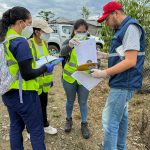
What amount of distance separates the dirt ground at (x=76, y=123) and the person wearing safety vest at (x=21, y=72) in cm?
95

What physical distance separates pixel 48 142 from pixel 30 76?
1523 millimetres

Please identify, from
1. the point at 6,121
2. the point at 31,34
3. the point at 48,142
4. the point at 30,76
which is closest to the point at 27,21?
the point at 30,76

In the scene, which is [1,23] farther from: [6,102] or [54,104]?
[54,104]

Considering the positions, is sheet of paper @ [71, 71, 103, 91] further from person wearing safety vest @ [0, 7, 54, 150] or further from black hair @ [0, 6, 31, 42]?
black hair @ [0, 6, 31, 42]

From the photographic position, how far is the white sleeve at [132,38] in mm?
2746

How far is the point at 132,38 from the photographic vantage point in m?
2.75

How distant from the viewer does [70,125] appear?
14.4 feet

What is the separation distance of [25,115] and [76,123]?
5.72 ft

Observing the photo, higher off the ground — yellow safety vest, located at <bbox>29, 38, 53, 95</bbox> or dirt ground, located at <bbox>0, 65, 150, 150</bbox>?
yellow safety vest, located at <bbox>29, 38, 53, 95</bbox>

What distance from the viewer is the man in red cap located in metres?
2.78

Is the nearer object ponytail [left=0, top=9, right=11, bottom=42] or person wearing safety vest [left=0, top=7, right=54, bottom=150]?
person wearing safety vest [left=0, top=7, right=54, bottom=150]

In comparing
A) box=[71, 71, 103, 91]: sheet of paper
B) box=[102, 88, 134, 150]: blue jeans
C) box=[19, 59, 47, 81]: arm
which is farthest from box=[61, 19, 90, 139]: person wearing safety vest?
box=[19, 59, 47, 81]: arm

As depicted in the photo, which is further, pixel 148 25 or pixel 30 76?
pixel 148 25

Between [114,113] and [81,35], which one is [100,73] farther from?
[81,35]
